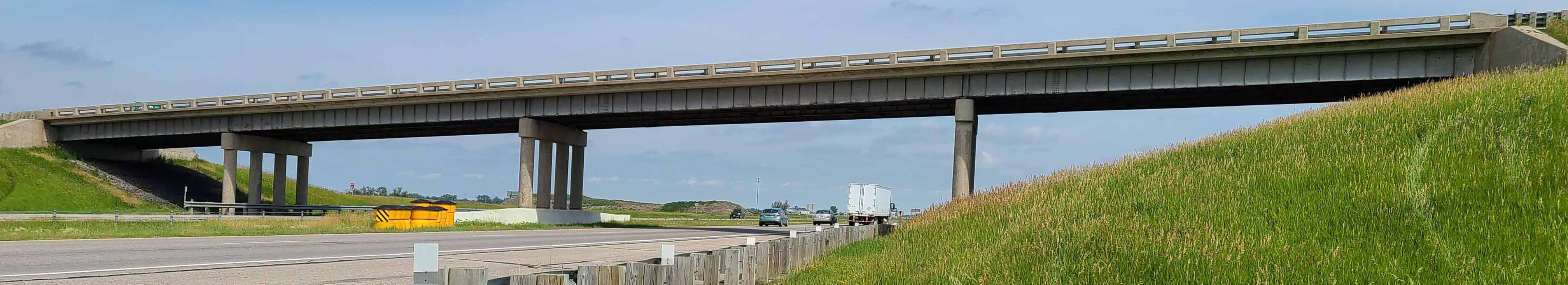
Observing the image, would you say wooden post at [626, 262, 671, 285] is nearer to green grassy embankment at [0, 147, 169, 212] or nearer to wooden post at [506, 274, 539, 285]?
wooden post at [506, 274, 539, 285]

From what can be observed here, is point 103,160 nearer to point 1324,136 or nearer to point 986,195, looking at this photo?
point 986,195

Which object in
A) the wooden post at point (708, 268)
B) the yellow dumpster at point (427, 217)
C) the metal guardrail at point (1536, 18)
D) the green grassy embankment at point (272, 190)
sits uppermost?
the metal guardrail at point (1536, 18)

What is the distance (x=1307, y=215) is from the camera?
1087 cm

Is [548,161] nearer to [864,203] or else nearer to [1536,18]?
[864,203]

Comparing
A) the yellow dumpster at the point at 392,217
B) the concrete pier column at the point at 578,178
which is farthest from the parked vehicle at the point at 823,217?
the yellow dumpster at the point at 392,217

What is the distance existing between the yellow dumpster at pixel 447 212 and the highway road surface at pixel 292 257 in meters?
9.81

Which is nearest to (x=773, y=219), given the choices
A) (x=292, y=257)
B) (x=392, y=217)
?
(x=392, y=217)

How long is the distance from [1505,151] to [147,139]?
74558 millimetres

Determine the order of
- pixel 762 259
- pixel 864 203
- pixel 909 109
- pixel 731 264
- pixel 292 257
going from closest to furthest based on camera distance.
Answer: pixel 731 264 < pixel 762 259 < pixel 292 257 < pixel 909 109 < pixel 864 203

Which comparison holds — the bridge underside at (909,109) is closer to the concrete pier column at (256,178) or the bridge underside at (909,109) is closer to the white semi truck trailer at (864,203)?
the concrete pier column at (256,178)

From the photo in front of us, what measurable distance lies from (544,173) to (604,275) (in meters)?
48.4

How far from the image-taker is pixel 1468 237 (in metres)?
9.08

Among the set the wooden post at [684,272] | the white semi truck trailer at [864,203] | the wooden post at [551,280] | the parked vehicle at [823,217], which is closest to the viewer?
the wooden post at [551,280]

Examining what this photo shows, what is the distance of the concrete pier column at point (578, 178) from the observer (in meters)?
58.6
